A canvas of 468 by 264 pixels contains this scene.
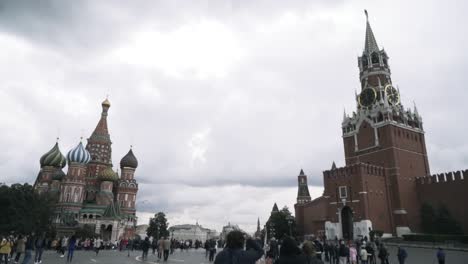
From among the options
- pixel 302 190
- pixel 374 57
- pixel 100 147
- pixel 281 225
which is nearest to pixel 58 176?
pixel 100 147

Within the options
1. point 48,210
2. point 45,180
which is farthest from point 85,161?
point 48,210

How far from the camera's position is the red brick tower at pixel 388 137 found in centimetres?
5138

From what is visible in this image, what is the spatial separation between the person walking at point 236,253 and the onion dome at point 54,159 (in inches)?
2939

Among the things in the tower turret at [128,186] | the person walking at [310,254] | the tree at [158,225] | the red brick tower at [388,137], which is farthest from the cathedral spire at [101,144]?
the person walking at [310,254]

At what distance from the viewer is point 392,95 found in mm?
59844

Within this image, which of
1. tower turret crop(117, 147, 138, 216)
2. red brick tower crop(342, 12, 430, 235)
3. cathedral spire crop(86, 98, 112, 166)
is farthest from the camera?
cathedral spire crop(86, 98, 112, 166)

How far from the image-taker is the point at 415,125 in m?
59.3

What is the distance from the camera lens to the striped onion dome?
65875 mm

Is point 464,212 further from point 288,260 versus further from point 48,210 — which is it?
point 48,210

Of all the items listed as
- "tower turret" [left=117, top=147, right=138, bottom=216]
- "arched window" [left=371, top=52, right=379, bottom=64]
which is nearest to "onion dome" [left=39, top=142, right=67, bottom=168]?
"tower turret" [left=117, top=147, right=138, bottom=216]

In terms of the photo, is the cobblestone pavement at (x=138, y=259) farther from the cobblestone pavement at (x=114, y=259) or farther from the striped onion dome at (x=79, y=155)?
the striped onion dome at (x=79, y=155)

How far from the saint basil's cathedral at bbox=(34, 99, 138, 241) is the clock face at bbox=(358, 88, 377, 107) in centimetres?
4637

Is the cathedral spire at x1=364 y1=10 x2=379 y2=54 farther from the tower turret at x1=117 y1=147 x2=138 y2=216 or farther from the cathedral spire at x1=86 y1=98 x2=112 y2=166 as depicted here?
the cathedral spire at x1=86 y1=98 x2=112 y2=166

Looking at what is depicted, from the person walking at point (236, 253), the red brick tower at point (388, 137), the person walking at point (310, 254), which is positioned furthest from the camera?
the red brick tower at point (388, 137)
